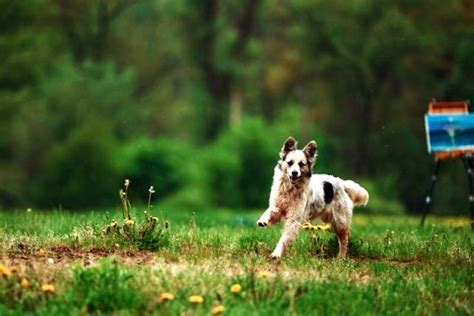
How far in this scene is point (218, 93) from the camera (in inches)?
2213

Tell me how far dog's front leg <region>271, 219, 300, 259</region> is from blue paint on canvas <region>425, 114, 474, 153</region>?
8.42 metres

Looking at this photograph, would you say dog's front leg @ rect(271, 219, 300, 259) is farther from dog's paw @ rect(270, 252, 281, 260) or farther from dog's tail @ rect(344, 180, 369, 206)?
dog's tail @ rect(344, 180, 369, 206)

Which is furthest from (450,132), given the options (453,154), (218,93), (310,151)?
(218,93)

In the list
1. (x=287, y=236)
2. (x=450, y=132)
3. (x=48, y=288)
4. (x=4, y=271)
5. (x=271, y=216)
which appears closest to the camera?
(x=48, y=288)

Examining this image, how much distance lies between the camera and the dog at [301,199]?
11.8 meters

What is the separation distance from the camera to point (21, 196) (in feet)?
146

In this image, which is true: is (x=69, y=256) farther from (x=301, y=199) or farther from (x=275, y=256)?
(x=301, y=199)

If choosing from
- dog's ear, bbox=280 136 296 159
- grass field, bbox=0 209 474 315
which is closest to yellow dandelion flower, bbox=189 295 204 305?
grass field, bbox=0 209 474 315

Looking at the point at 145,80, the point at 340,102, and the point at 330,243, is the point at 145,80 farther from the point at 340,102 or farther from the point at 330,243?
the point at 330,243

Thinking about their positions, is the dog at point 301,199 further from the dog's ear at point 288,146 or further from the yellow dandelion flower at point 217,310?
the yellow dandelion flower at point 217,310

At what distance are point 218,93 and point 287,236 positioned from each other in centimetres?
4483

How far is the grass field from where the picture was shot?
859 cm

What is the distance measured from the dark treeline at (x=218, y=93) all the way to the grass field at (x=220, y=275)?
30220mm

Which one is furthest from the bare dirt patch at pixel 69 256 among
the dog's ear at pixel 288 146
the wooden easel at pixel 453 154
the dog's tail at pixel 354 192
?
the wooden easel at pixel 453 154
